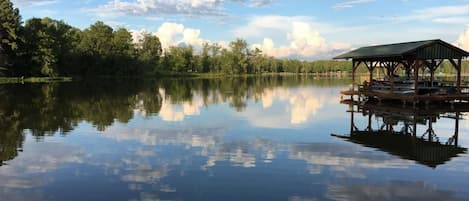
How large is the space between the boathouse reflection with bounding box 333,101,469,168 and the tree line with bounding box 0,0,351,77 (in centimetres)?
6377

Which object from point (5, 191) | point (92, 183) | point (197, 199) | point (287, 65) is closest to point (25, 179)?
point (5, 191)

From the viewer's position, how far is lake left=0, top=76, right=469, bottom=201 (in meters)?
8.98

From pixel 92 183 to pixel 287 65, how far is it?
186m

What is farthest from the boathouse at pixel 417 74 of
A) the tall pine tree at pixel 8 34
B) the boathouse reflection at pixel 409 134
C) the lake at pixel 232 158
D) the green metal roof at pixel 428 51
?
the tall pine tree at pixel 8 34

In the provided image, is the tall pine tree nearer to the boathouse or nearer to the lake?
the lake

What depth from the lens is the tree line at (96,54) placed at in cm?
7444

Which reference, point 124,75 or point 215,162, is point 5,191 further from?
point 124,75

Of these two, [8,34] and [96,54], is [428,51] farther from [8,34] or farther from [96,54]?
[96,54]

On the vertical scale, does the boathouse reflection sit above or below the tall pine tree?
below

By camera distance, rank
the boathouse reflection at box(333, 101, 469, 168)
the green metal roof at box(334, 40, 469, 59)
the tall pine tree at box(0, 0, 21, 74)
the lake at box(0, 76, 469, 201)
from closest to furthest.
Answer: the lake at box(0, 76, 469, 201), the boathouse reflection at box(333, 101, 469, 168), the green metal roof at box(334, 40, 469, 59), the tall pine tree at box(0, 0, 21, 74)

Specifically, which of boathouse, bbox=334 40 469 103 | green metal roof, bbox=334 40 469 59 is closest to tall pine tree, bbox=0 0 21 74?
boathouse, bbox=334 40 469 103

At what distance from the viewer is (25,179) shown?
9852 millimetres

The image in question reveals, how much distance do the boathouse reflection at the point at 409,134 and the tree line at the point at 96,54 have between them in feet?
209

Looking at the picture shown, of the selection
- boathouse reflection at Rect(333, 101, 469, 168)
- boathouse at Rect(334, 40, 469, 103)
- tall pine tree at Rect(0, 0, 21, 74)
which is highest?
tall pine tree at Rect(0, 0, 21, 74)
